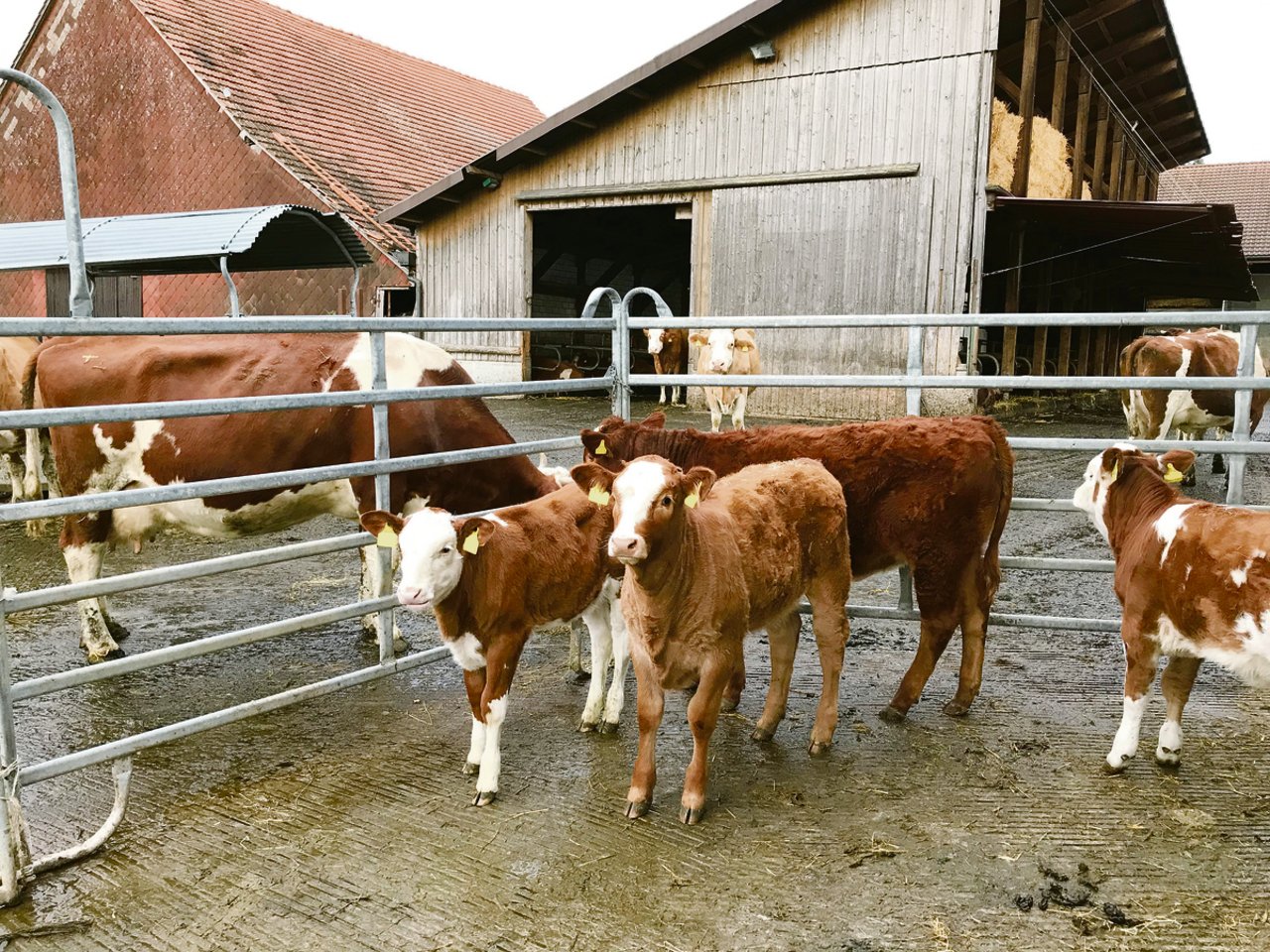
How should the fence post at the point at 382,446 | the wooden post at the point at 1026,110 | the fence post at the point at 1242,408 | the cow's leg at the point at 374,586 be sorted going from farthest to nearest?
the wooden post at the point at 1026,110
the cow's leg at the point at 374,586
the fence post at the point at 1242,408
the fence post at the point at 382,446

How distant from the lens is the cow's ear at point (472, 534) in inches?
131

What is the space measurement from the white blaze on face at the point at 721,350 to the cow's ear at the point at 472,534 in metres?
9.32

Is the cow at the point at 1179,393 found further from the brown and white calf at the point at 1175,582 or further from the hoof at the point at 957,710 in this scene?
the hoof at the point at 957,710

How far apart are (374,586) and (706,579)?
2247 millimetres

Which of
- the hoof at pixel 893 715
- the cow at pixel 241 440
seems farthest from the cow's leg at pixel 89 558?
the hoof at pixel 893 715

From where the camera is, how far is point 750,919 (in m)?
2.61

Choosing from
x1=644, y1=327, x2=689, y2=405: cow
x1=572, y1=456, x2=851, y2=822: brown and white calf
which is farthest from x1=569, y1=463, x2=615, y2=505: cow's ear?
x1=644, y1=327, x2=689, y2=405: cow

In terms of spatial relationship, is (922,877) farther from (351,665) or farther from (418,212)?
(418,212)

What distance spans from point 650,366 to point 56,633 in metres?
16.6

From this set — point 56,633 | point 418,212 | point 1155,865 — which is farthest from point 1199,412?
point 418,212

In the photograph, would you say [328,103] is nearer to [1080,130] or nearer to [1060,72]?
[1060,72]

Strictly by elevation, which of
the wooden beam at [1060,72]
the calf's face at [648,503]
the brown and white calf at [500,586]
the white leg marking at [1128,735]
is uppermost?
the wooden beam at [1060,72]

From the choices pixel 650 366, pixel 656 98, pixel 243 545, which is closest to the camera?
pixel 243 545

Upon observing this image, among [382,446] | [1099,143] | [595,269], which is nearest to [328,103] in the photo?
[595,269]
